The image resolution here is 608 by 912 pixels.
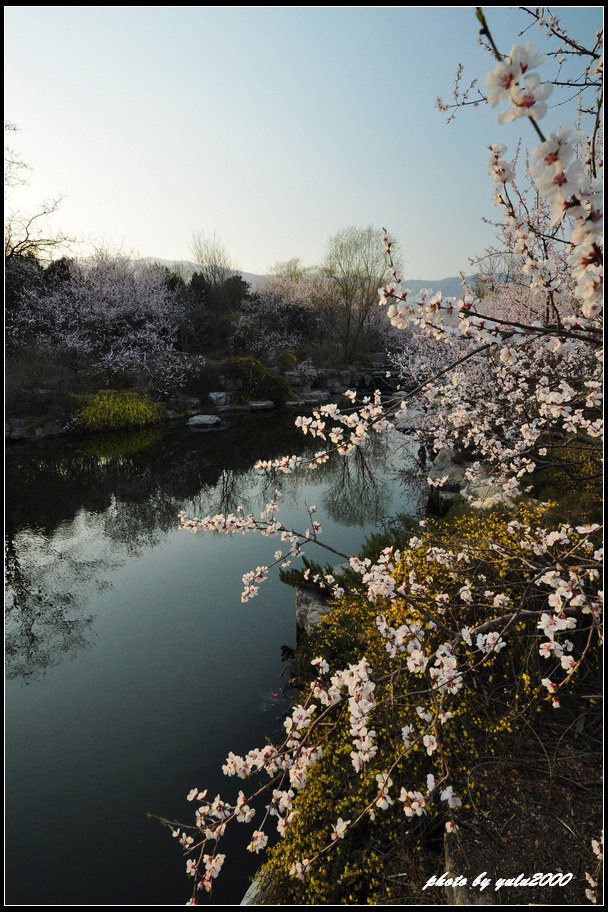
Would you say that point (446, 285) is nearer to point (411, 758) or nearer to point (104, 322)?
point (104, 322)

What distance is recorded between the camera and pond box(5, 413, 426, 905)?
368 centimetres

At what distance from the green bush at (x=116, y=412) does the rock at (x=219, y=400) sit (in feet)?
9.68

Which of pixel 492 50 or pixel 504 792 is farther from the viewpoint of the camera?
pixel 504 792

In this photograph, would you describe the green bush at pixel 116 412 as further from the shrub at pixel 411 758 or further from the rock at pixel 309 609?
the shrub at pixel 411 758

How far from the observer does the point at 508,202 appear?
245 cm

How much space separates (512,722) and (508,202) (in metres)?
3.31

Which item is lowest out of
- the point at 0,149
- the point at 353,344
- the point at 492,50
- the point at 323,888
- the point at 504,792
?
the point at 323,888

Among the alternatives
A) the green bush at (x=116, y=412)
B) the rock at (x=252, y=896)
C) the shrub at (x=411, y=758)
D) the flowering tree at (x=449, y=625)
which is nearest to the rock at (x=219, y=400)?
the green bush at (x=116, y=412)

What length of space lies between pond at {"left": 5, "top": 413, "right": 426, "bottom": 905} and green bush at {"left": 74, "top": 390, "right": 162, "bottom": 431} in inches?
208

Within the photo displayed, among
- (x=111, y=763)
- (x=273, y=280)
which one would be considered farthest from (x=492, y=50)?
(x=273, y=280)

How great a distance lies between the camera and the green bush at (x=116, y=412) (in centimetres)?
1748

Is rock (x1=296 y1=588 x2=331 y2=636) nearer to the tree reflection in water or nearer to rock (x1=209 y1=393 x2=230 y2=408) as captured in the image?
the tree reflection in water

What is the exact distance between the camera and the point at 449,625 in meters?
3.63

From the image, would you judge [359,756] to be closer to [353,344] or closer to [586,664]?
[586,664]
